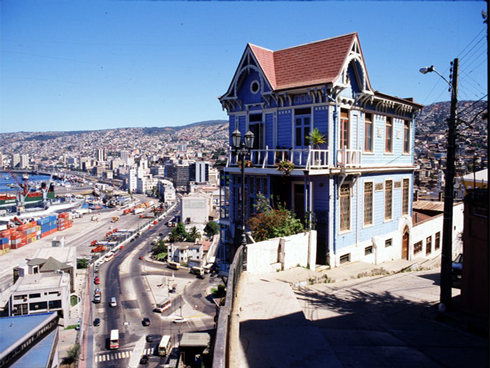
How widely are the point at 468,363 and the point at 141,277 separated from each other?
8363cm

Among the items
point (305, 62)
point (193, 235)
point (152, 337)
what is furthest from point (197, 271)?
point (305, 62)

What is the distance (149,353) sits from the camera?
51031 mm

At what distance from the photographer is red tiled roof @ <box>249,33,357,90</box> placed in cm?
1392

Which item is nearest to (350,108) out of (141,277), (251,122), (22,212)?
(251,122)

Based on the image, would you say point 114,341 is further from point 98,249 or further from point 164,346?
point 98,249

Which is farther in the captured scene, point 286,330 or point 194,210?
point 194,210

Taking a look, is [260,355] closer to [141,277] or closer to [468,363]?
[468,363]

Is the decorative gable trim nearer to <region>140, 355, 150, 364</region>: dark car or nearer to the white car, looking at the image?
<region>140, 355, 150, 364</region>: dark car

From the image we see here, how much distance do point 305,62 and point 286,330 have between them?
1105 cm

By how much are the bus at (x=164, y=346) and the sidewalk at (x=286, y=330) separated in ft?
142

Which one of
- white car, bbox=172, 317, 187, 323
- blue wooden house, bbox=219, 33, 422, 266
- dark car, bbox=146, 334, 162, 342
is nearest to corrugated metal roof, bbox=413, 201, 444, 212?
blue wooden house, bbox=219, 33, 422, 266

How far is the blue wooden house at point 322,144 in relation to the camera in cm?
1382

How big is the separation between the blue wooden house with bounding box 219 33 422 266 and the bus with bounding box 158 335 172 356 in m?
37.8

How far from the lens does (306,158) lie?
44.9 feet
